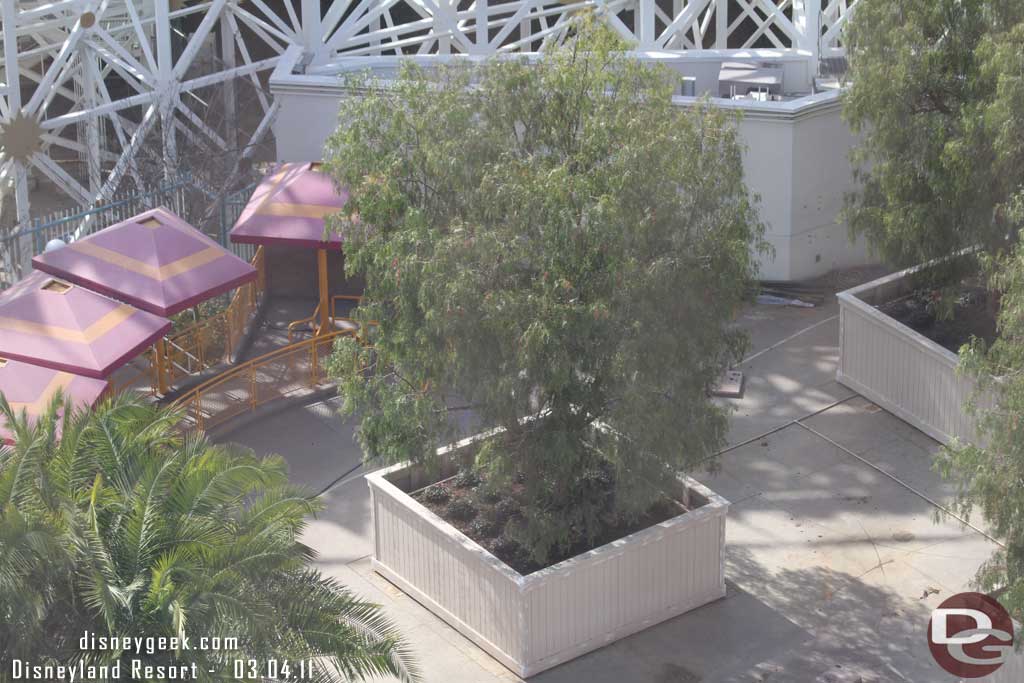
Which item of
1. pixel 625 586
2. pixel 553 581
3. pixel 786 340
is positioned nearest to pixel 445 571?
pixel 553 581

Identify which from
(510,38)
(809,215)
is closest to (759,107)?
(809,215)

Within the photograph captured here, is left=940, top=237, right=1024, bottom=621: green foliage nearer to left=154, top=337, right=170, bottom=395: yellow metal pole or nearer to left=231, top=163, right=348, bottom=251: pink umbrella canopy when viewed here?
left=231, top=163, right=348, bottom=251: pink umbrella canopy

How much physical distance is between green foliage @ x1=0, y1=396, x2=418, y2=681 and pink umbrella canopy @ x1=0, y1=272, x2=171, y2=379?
16.7 ft

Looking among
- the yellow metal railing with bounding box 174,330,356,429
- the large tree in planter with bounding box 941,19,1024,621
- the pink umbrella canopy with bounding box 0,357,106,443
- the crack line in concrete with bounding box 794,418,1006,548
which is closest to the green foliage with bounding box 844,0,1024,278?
the crack line in concrete with bounding box 794,418,1006,548

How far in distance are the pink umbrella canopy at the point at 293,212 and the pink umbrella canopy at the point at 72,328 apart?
2.59 meters

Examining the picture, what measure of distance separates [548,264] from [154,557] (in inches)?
171

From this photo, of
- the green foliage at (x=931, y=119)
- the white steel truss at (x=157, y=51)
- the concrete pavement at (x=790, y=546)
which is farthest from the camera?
the white steel truss at (x=157, y=51)

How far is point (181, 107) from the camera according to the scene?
25.9 metres

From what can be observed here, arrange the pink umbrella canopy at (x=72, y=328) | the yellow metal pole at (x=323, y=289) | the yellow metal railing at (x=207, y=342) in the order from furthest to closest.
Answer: the yellow metal pole at (x=323, y=289)
the yellow metal railing at (x=207, y=342)
the pink umbrella canopy at (x=72, y=328)

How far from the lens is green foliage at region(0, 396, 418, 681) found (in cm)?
945

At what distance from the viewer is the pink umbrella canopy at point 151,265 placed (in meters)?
17.6

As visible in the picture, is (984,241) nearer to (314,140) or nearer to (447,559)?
(447,559)

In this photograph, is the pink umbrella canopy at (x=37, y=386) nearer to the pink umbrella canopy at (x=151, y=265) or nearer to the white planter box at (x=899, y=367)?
the pink umbrella canopy at (x=151, y=265)

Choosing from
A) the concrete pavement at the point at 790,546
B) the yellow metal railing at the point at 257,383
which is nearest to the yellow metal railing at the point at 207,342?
the yellow metal railing at the point at 257,383
